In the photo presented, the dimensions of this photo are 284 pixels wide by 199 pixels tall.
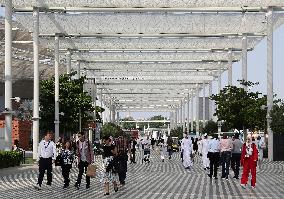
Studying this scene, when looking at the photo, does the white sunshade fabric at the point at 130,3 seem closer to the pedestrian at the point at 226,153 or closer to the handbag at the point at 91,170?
the pedestrian at the point at 226,153

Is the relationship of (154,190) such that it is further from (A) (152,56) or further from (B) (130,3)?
(A) (152,56)

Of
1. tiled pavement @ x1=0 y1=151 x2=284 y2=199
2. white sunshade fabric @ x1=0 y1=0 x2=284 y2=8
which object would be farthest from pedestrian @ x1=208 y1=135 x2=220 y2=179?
white sunshade fabric @ x1=0 y1=0 x2=284 y2=8

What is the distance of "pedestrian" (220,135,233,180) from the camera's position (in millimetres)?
28781

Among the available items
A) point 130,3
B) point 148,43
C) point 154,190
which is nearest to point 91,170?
→ point 154,190

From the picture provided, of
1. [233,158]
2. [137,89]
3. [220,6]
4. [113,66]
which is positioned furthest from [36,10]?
[137,89]

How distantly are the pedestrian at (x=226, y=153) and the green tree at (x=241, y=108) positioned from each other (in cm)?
2237

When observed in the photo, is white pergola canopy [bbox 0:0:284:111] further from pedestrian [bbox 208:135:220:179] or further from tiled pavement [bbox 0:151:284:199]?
tiled pavement [bbox 0:151:284:199]

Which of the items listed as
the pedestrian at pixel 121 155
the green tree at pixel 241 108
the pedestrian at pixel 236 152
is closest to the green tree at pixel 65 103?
the green tree at pixel 241 108

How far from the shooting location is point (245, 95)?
54219mm

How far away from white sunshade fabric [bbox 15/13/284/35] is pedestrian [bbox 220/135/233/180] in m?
20.7

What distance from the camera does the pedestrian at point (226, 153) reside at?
28781 millimetres

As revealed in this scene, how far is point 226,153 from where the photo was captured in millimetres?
28844

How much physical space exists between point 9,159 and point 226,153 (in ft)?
37.2

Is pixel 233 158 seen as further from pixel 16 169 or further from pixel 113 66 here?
A: pixel 113 66
